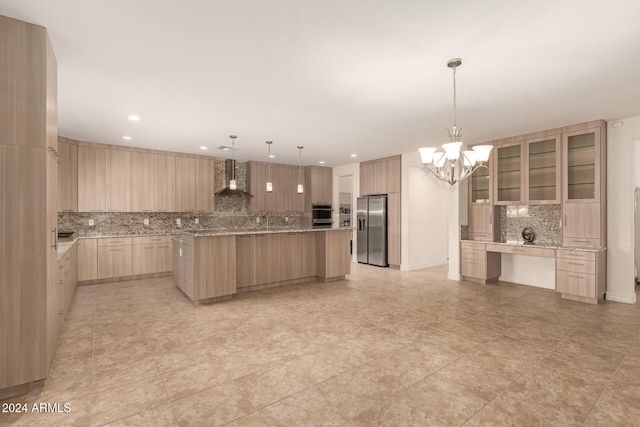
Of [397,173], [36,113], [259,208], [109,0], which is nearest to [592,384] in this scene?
[109,0]

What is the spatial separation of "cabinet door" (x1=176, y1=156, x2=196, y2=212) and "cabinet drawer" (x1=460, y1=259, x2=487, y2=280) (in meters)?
5.95

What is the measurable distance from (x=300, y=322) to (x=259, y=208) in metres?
4.79

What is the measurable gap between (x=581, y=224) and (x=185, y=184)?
755 cm

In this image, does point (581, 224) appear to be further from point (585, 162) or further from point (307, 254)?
point (307, 254)

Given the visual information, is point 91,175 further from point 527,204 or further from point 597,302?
point 597,302

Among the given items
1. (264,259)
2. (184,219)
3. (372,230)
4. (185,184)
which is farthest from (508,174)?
(184,219)

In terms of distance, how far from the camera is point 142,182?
651cm

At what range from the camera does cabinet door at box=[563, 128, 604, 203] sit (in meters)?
4.73

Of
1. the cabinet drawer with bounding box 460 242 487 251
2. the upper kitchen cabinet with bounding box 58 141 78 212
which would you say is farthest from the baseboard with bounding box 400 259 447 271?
the upper kitchen cabinet with bounding box 58 141 78 212

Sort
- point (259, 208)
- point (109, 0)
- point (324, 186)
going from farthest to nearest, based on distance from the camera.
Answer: point (324, 186) → point (259, 208) → point (109, 0)

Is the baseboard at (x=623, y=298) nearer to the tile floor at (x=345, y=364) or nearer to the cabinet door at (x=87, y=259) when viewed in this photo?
the tile floor at (x=345, y=364)

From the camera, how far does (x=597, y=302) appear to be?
4594mm

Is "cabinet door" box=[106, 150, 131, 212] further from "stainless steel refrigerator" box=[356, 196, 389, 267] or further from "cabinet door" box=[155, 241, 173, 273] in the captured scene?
"stainless steel refrigerator" box=[356, 196, 389, 267]

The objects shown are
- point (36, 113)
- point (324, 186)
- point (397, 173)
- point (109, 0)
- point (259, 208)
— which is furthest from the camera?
point (324, 186)
